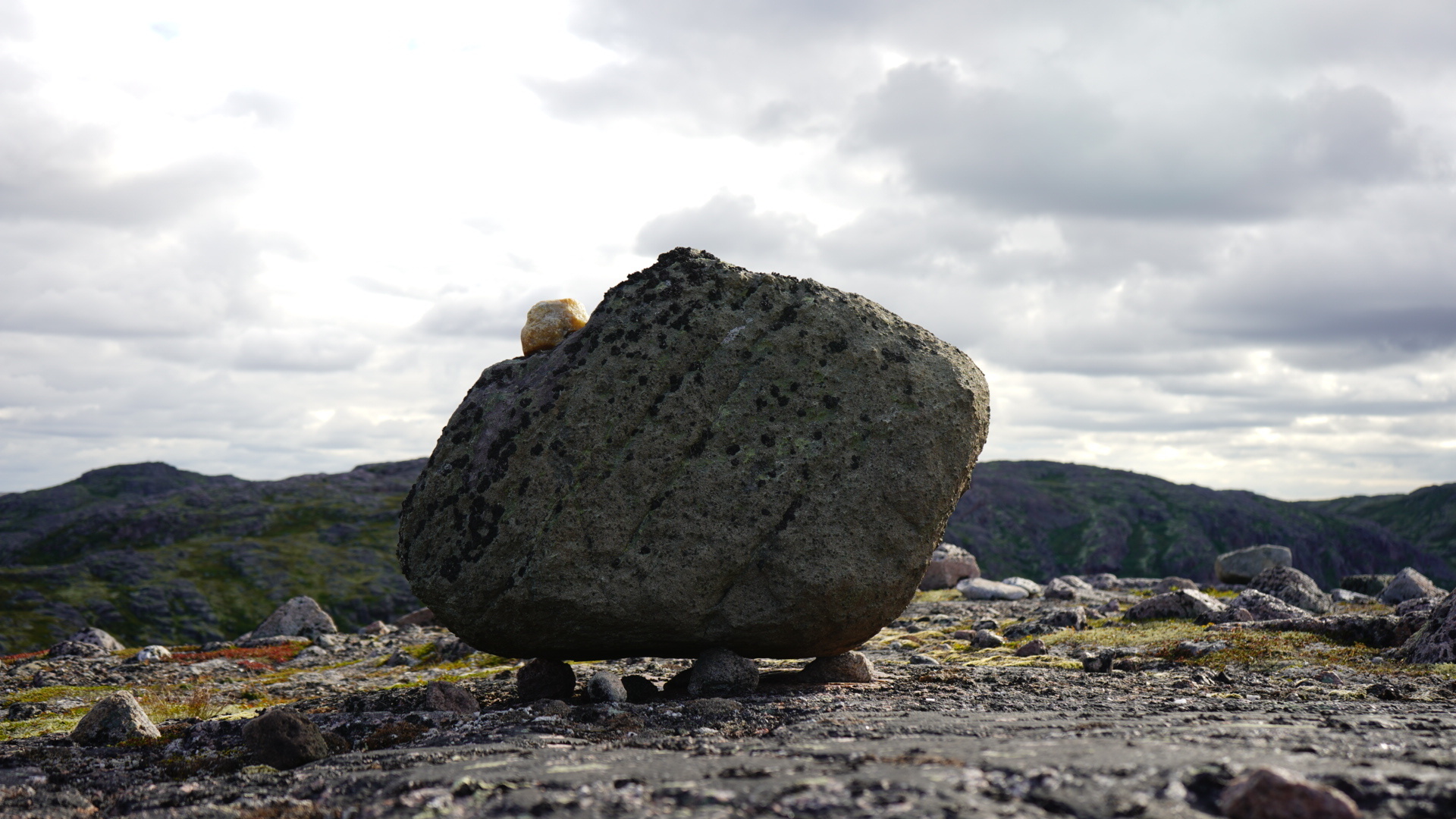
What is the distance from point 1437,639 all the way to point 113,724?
25.5 meters

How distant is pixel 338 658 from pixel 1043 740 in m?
34.5

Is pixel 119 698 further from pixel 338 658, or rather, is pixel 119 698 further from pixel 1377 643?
pixel 1377 643

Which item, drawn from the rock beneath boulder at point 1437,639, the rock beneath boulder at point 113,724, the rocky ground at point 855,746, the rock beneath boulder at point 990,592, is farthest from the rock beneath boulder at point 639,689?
the rock beneath boulder at point 990,592

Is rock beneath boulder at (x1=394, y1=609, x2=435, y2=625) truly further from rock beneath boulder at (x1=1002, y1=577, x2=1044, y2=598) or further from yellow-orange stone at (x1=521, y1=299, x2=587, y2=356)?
yellow-orange stone at (x1=521, y1=299, x2=587, y2=356)

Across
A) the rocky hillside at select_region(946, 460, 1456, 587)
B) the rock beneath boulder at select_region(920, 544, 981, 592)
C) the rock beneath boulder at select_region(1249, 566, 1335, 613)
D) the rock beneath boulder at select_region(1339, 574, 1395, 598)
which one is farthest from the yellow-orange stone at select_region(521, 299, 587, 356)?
the rocky hillside at select_region(946, 460, 1456, 587)

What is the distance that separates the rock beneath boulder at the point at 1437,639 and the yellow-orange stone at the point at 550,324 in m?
18.8

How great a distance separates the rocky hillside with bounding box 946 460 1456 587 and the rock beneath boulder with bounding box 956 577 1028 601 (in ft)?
325

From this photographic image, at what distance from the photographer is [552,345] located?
18.1 meters

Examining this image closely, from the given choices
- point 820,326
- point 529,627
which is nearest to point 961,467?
point 820,326

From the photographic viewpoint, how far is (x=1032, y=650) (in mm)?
22969

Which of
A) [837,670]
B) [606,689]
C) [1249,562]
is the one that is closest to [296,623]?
[606,689]

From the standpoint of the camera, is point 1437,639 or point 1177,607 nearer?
point 1437,639

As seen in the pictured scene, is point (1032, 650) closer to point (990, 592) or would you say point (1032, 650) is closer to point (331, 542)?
point (990, 592)

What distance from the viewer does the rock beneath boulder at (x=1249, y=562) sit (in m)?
50.5
